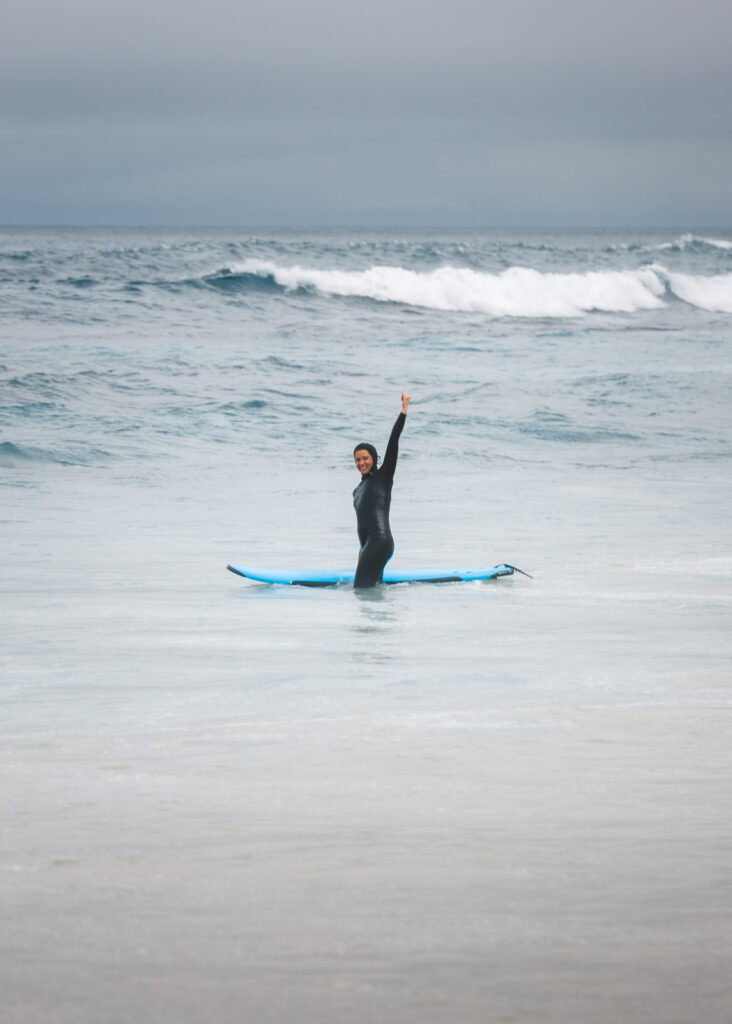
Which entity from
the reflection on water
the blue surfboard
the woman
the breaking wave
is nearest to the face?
the woman

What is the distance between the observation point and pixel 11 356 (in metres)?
25.1

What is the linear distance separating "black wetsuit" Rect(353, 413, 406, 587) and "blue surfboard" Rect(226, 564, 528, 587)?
146 mm

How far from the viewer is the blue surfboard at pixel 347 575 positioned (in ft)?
28.3

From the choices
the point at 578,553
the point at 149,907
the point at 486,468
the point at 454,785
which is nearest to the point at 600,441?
the point at 486,468

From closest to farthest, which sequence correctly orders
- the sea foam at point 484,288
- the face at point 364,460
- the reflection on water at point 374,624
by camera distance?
the reflection on water at point 374,624 < the face at point 364,460 < the sea foam at point 484,288

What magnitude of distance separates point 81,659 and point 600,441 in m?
13.3

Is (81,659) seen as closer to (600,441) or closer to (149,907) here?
(149,907)

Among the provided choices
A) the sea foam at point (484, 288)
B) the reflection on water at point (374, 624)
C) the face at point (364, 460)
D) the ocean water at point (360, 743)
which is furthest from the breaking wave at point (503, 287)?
the reflection on water at point (374, 624)

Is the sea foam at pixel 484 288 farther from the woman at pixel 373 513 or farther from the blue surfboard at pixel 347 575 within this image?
the blue surfboard at pixel 347 575

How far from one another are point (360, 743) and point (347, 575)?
4.06 metres

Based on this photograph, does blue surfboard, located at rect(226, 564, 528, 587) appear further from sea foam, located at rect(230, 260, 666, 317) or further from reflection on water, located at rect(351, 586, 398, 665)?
sea foam, located at rect(230, 260, 666, 317)

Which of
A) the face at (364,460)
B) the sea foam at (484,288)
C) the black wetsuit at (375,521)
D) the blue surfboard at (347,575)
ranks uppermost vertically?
the sea foam at (484,288)

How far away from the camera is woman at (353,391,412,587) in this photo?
8711 mm

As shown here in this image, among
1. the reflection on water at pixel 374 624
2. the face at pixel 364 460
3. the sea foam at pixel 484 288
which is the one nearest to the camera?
the reflection on water at pixel 374 624
